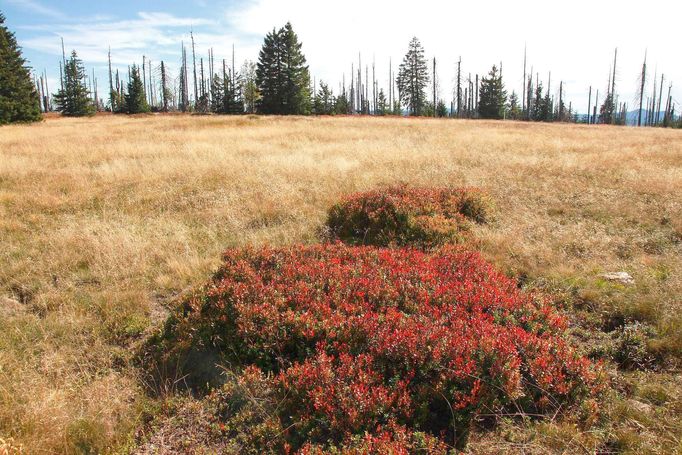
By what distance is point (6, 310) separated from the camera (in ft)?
18.5

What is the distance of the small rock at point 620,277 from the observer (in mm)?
5879

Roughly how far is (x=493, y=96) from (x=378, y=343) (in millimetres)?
61280

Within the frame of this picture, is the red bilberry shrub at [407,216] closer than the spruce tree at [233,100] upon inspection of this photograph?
Yes

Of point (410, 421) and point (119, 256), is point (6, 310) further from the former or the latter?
point (410, 421)

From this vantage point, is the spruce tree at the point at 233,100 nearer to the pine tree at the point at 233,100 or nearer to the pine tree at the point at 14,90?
the pine tree at the point at 233,100

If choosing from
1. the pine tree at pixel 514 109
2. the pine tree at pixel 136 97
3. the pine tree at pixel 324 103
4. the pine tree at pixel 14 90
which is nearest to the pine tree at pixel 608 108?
the pine tree at pixel 514 109

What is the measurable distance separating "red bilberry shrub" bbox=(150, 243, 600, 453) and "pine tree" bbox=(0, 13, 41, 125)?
40143 millimetres

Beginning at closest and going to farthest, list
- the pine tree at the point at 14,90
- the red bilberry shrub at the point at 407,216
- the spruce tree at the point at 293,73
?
the red bilberry shrub at the point at 407,216 → the pine tree at the point at 14,90 → the spruce tree at the point at 293,73

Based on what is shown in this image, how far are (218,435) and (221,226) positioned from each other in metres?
5.88

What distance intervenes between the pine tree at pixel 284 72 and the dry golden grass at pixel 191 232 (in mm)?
32257

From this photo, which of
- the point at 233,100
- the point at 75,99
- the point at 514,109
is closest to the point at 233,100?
the point at 233,100

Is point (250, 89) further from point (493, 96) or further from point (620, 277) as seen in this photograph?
point (620, 277)

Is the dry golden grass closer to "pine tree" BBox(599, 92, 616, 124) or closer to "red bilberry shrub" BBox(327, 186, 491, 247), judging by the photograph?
"red bilberry shrub" BBox(327, 186, 491, 247)

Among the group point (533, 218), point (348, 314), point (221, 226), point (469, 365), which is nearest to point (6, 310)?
point (221, 226)
